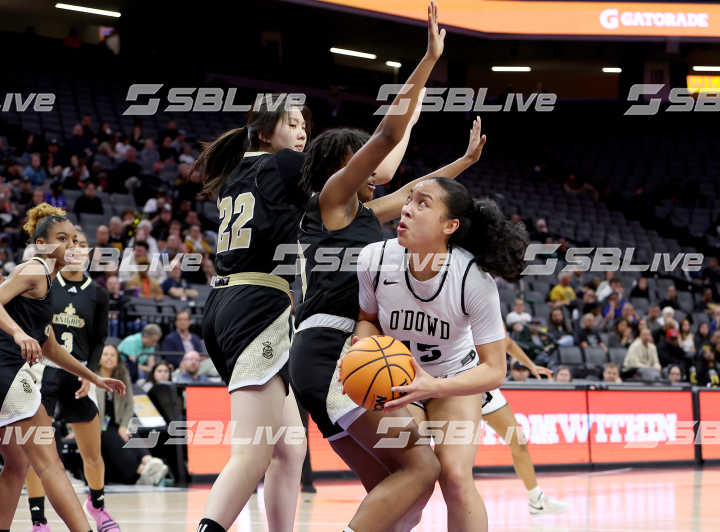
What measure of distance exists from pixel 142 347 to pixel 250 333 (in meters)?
7.97

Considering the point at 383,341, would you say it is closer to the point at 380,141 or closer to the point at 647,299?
the point at 380,141

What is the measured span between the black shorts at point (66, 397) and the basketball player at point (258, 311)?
9.28 ft

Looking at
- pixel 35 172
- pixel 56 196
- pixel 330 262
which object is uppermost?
pixel 35 172

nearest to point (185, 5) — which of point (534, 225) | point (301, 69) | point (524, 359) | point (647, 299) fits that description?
point (301, 69)

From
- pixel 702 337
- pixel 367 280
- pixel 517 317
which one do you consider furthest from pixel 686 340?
pixel 367 280

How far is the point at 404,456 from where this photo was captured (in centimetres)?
404

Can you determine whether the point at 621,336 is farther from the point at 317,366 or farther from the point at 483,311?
the point at 317,366

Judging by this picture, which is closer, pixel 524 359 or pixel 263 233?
pixel 263 233

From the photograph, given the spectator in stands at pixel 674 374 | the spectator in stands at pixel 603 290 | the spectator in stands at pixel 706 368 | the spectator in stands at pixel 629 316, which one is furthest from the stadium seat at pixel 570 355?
the spectator in stands at pixel 603 290

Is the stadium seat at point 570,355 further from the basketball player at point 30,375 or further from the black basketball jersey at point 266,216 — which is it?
the black basketball jersey at point 266,216

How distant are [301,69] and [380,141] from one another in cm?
2462

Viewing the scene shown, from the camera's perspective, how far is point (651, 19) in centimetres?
2522

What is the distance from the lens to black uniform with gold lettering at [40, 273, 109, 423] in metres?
7.20

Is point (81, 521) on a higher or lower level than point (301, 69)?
lower
